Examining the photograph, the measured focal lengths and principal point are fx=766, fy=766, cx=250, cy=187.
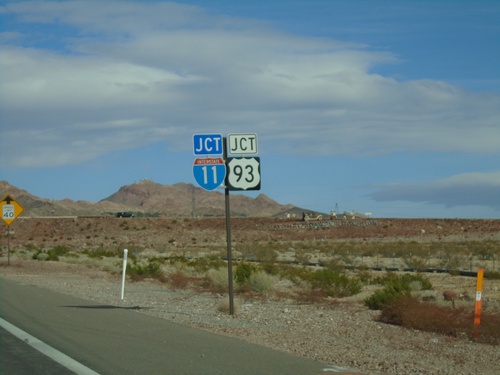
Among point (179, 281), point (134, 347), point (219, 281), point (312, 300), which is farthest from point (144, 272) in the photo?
point (134, 347)

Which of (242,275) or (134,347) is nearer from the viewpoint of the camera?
(134,347)

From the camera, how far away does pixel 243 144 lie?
18.9 meters

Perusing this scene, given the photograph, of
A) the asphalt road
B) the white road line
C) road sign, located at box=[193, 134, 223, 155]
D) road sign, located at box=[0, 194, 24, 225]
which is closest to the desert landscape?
the asphalt road

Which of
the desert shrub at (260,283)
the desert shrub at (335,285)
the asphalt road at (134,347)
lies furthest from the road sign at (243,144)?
the desert shrub at (260,283)

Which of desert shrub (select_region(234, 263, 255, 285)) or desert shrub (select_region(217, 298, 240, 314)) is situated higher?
desert shrub (select_region(234, 263, 255, 285))

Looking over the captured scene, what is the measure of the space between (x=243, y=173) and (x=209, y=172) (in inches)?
33.5

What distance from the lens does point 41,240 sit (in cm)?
9812

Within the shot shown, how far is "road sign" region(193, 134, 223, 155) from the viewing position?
18766 millimetres

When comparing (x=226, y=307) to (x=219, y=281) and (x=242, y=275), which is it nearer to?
(x=242, y=275)

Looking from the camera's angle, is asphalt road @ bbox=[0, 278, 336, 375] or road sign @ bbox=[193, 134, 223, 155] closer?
asphalt road @ bbox=[0, 278, 336, 375]

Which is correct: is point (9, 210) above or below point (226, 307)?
above

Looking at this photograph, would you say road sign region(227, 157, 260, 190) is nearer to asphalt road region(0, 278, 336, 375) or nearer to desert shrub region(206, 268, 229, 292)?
asphalt road region(0, 278, 336, 375)

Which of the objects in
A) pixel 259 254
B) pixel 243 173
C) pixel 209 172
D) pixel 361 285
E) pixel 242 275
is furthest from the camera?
pixel 259 254

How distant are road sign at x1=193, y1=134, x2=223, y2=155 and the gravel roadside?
13.5ft
